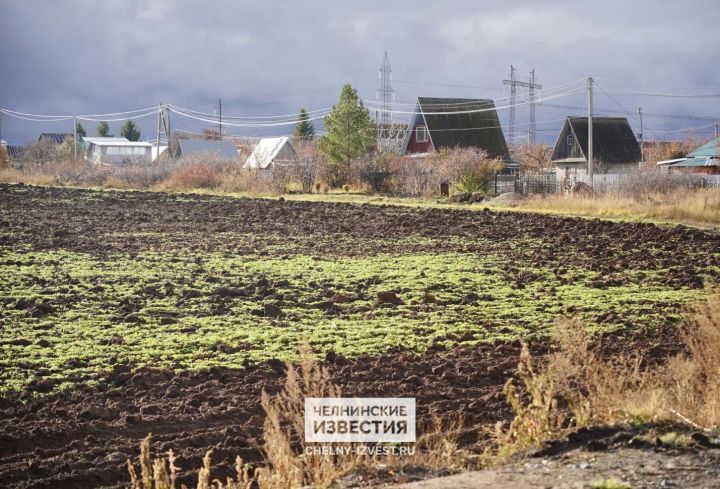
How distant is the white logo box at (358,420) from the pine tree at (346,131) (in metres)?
42.5

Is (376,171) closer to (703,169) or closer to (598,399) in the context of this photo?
(703,169)

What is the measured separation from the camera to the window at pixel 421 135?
60.3 m

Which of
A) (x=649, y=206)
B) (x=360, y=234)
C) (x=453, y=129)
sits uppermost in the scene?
(x=453, y=129)

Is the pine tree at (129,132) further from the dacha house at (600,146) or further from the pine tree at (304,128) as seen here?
the dacha house at (600,146)

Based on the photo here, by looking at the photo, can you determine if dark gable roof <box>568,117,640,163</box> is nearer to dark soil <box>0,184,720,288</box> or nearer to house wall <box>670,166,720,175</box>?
house wall <box>670,166,720,175</box>

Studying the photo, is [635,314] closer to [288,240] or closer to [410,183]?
[288,240]

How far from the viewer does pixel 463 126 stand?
60.8 metres

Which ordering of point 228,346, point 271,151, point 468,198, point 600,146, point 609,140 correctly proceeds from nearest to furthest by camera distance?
point 228,346, point 468,198, point 600,146, point 609,140, point 271,151

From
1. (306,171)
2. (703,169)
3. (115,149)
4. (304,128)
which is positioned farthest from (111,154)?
(703,169)

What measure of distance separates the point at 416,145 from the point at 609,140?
13237 mm

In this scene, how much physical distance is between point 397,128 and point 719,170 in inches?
1276

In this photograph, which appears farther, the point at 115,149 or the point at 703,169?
the point at 115,149

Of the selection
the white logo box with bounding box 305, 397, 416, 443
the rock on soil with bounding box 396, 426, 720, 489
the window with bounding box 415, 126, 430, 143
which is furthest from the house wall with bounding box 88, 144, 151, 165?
the rock on soil with bounding box 396, 426, 720, 489

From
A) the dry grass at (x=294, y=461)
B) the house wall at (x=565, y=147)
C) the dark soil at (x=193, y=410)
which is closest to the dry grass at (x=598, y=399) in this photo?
the dry grass at (x=294, y=461)
